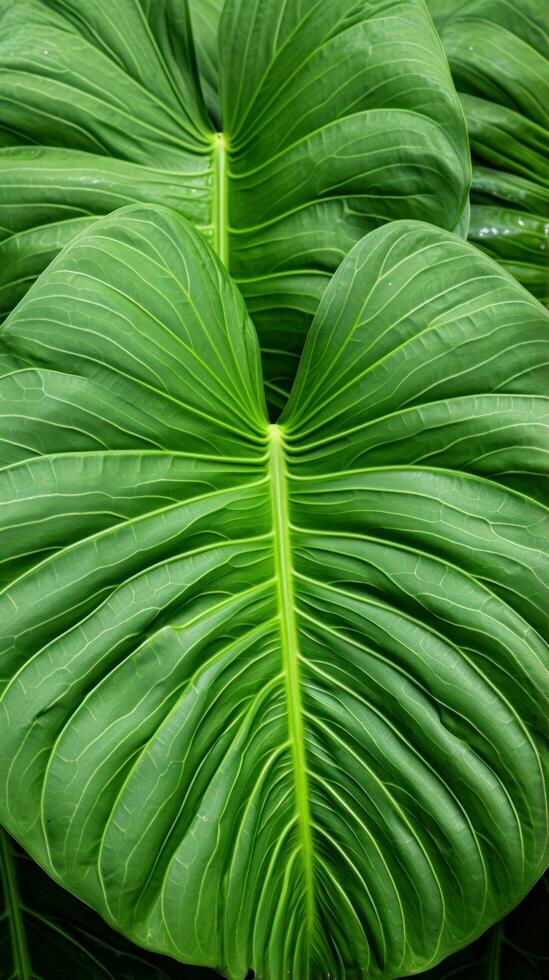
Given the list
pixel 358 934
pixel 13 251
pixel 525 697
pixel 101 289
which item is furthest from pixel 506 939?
pixel 13 251

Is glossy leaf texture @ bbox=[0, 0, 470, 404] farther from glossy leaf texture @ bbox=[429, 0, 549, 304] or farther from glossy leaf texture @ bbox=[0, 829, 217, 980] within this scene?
glossy leaf texture @ bbox=[0, 829, 217, 980]

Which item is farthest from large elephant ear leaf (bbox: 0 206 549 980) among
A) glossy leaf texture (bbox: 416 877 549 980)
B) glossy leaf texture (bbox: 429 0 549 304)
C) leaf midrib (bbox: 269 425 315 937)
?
glossy leaf texture (bbox: 429 0 549 304)

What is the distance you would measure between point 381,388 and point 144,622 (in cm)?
29

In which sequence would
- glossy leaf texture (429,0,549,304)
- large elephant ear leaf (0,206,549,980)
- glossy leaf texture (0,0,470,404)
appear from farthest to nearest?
1. glossy leaf texture (429,0,549,304)
2. glossy leaf texture (0,0,470,404)
3. large elephant ear leaf (0,206,549,980)

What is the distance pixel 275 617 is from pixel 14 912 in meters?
0.49

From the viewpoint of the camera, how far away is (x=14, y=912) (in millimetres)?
944

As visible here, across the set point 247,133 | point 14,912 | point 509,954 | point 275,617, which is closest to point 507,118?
point 247,133

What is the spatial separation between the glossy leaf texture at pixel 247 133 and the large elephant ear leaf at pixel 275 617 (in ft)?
0.56

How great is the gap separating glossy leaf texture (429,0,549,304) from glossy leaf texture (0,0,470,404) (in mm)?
238

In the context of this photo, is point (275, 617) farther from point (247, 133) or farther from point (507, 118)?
point (507, 118)

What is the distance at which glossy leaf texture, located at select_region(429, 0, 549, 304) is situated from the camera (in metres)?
1.08

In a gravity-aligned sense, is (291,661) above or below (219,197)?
below

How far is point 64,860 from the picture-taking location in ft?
2.14

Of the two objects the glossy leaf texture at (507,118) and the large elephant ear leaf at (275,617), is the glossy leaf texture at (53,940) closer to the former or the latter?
the large elephant ear leaf at (275,617)
